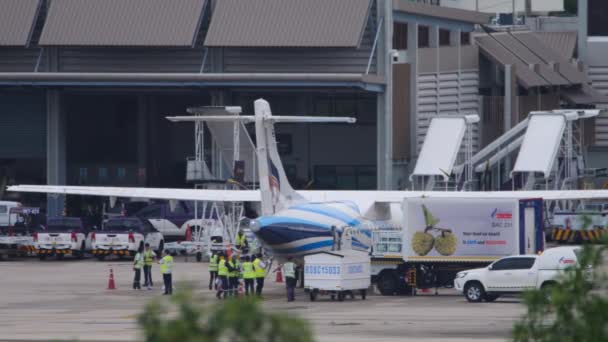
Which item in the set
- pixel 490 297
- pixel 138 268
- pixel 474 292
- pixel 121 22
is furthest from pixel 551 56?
pixel 474 292

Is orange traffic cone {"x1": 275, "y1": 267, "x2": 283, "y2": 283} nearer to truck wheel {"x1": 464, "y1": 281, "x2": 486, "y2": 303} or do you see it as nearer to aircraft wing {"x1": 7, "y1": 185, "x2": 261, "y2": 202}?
aircraft wing {"x1": 7, "y1": 185, "x2": 261, "y2": 202}

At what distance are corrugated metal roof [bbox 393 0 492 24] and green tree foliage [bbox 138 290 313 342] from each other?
55414 mm

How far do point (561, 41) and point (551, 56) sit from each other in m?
3.11

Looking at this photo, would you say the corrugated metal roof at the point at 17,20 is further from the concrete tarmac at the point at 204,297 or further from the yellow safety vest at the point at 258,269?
the yellow safety vest at the point at 258,269

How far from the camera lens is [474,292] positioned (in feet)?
119

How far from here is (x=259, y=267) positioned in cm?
Answer: 3769

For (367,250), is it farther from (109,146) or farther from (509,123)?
(109,146)

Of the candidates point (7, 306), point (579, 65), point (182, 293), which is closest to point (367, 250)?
point (7, 306)

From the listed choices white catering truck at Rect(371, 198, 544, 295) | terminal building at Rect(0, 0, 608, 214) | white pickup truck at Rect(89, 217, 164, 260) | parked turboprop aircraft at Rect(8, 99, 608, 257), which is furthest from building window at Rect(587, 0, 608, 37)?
white catering truck at Rect(371, 198, 544, 295)

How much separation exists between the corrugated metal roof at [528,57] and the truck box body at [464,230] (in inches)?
1416

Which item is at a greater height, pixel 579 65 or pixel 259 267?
pixel 579 65

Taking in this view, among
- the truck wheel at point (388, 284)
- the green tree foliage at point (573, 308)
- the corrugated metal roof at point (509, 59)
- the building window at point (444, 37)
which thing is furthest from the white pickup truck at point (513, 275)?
the building window at point (444, 37)

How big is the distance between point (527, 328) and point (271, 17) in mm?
52633

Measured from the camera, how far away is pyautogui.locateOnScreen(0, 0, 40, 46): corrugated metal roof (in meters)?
63.1
